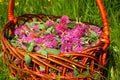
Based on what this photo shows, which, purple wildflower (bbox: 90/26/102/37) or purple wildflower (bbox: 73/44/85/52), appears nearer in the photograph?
purple wildflower (bbox: 73/44/85/52)

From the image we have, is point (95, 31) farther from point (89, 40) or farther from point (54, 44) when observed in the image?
point (54, 44)

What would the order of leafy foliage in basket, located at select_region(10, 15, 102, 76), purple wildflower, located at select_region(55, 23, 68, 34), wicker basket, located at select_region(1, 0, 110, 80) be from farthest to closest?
purple wildflower, located at select_region(55, 23, 68, 34) → leafy foliage in basket, located at select_region(10, 15, 102, 76) → wicker basket, located at select_region(1, 0, 110, 80)

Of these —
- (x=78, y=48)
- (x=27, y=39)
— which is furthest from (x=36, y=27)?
(x=78, y=48)

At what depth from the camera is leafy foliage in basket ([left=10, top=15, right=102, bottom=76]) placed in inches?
63.3

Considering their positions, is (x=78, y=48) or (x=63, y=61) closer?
(x=63, y=61)

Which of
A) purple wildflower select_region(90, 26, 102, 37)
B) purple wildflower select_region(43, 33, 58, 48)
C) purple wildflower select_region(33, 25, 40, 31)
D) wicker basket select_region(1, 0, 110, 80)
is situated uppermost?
purple wildflower select_region(33, 25, 40, 31)

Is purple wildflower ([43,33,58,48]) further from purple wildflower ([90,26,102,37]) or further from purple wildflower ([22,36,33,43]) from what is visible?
purple wildflower ([90,26,102,37])

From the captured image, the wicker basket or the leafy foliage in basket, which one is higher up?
the leafy foliage in basket

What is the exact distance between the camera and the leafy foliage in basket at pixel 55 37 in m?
1.61

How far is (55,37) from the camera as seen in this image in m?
1.69

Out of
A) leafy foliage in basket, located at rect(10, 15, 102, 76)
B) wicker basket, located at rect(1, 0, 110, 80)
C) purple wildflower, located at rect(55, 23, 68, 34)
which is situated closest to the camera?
wicker basket, located at rect(1, 0, 110, 80)

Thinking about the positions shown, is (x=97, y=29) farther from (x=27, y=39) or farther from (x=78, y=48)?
(x=27, y=39)

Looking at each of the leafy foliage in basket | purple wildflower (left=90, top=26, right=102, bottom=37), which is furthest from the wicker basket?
purple wildflower (left=90, top=26, right=102, bottom=37)

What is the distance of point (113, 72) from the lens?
1730 mm
